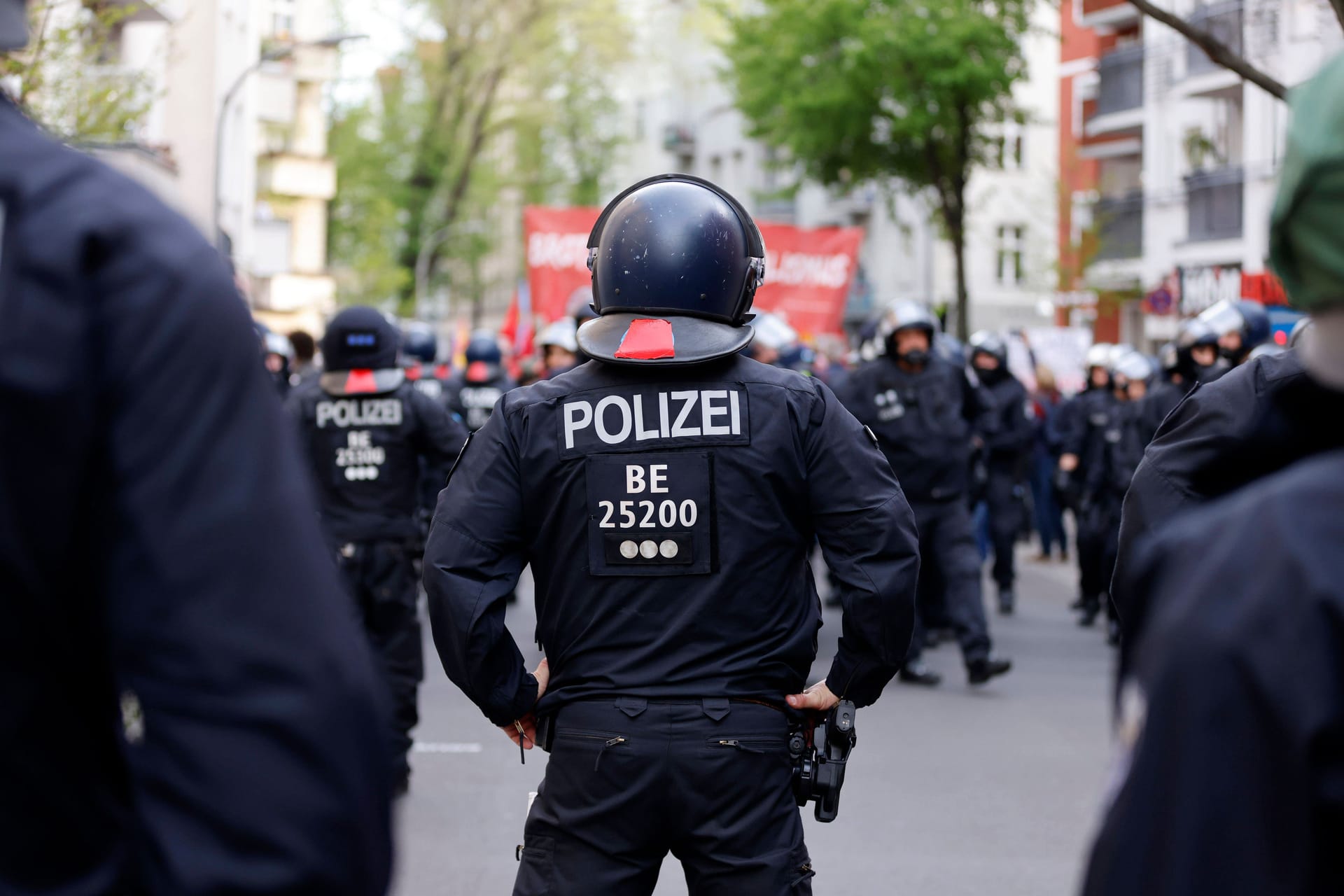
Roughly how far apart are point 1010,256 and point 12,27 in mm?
52190

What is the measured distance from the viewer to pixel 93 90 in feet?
41.9

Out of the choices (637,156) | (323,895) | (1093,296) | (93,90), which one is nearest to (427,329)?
(93,90)

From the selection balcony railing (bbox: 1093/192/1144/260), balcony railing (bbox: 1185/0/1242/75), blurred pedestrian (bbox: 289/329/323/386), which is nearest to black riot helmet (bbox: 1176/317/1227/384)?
blurred pedestrian (bbox: 289/329/323/386)

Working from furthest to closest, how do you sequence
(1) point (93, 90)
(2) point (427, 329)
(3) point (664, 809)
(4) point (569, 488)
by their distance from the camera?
1. (2) point (427, 329)
2. (1) point (93, 90)
3. (4) point (569, 488)
4. (3) point (664, 809)

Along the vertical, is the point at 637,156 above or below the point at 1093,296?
above

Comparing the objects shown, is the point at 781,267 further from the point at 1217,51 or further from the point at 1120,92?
the point at 1120,92

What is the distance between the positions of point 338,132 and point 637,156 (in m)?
28.3

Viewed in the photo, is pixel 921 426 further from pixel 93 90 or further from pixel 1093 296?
pixel 1093 296

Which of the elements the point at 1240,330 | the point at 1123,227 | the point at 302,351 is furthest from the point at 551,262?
the point at 1123,227

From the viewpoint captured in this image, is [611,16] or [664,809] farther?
[611,16]

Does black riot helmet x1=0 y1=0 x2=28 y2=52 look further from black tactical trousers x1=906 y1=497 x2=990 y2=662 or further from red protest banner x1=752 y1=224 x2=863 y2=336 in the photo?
red protest banner x1=752 y1=224 x2=863 y2=336

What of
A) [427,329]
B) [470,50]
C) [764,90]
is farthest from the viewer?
[470,50]

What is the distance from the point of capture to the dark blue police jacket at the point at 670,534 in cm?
376

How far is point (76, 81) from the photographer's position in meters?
12.7
